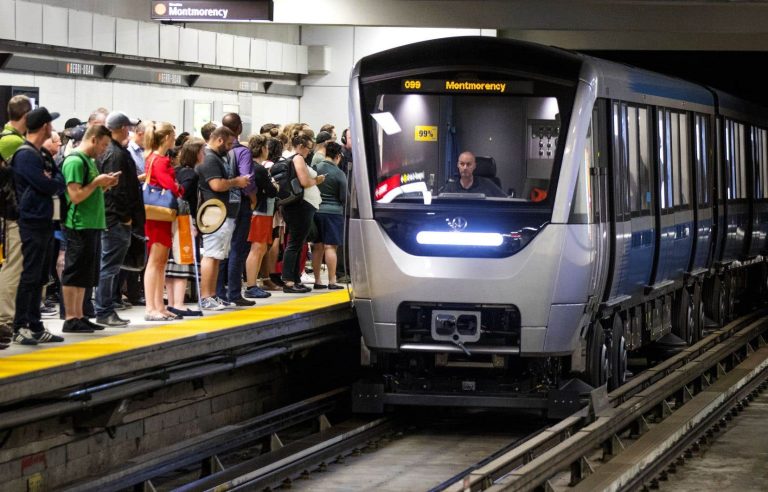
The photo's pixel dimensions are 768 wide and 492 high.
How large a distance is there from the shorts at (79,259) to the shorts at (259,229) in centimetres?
398

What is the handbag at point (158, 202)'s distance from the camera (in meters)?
14.1

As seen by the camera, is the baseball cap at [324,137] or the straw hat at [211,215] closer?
the straw hat at [211,215]

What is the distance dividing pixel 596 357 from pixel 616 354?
1090 mm

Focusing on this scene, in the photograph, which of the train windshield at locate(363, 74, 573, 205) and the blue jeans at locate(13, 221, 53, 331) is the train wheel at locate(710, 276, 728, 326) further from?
the blue jeans at locate(13, 221, 53, 331)

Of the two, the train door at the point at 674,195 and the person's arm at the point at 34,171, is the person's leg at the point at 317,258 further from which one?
the person's arm at the point at 34,171

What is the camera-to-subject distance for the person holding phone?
532 inches

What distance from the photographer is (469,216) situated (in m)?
13.2

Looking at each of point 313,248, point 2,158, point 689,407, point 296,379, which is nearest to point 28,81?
point 313,248

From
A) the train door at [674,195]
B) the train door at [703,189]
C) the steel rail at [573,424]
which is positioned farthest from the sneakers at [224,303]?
the train door at [703,189]

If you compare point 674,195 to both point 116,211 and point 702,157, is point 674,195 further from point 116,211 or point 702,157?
point 116,211

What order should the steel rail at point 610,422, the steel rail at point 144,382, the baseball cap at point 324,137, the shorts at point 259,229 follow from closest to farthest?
the steel rail at point 144,382 → the steel rail at point 610,422 → the shorts at point 259,229 → the baseball cap at point 324,137

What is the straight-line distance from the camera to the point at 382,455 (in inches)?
511

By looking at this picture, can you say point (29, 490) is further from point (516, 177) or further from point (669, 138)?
point (669, 138)

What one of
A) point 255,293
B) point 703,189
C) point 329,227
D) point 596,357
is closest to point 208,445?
point 596,357
